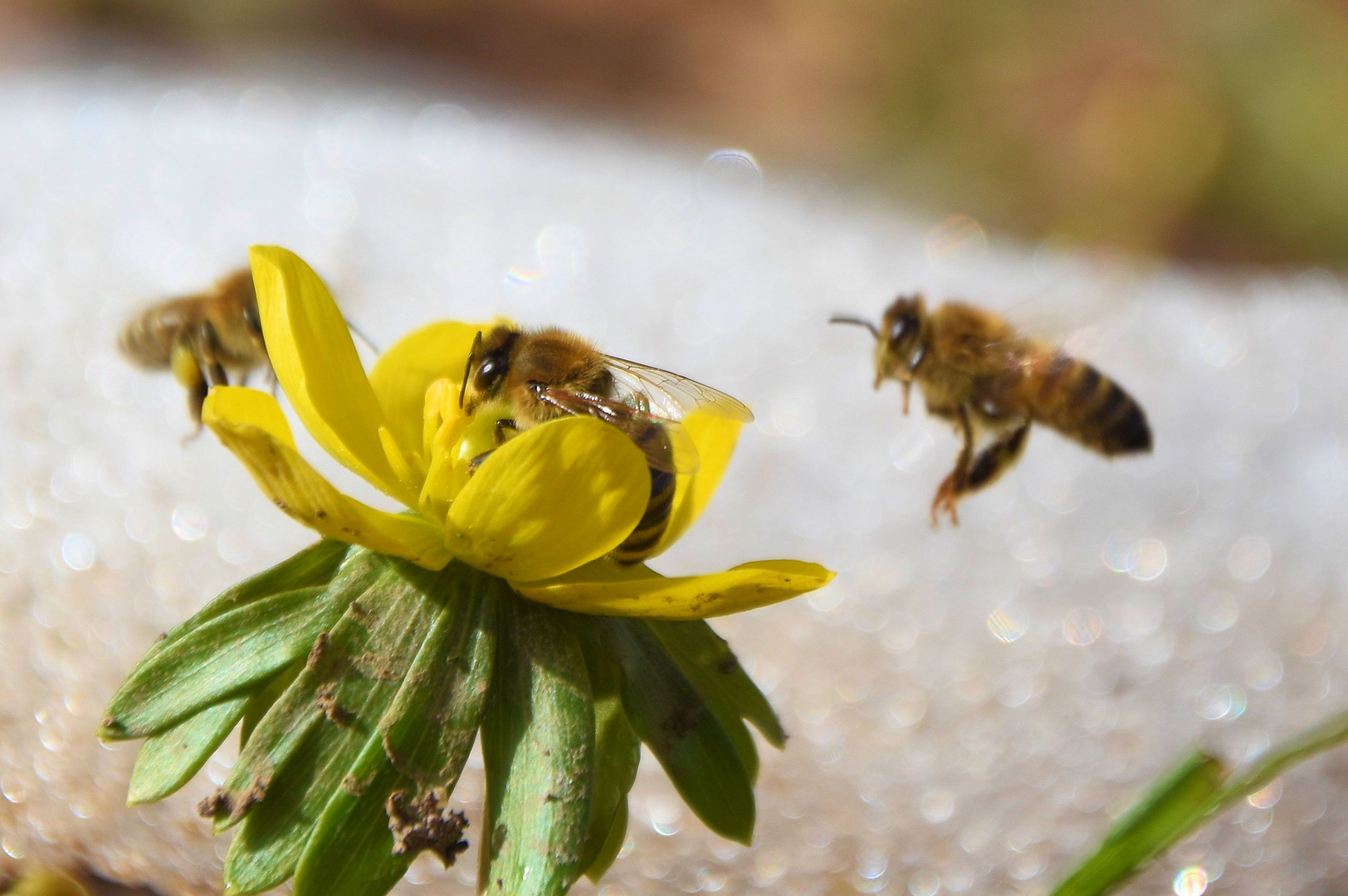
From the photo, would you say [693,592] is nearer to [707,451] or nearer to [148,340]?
[707,451]

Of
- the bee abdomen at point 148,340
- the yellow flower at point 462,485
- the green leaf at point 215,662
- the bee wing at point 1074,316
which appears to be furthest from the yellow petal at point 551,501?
the bee wing at point 1074,316

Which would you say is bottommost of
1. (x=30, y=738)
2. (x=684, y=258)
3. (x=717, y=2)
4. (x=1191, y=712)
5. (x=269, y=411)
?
(x=1191, y=712)

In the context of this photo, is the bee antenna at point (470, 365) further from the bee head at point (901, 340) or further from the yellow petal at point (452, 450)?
the bee head at point (901, 340)

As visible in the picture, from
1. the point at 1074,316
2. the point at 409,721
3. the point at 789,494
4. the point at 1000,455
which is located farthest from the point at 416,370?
the point at 789,494

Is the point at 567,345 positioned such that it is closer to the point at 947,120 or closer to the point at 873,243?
the point at 873,243

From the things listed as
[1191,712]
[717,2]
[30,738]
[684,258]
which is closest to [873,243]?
[684,258]

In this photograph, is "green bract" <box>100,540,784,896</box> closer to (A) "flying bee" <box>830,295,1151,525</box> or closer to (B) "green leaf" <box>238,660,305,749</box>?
(B) "green leaf" <box>238,660,305,749</box>

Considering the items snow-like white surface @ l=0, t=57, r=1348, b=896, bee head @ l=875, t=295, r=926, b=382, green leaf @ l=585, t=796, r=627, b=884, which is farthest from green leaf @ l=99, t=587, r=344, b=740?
bee head @ l=875, t=295, r=926, b=382
